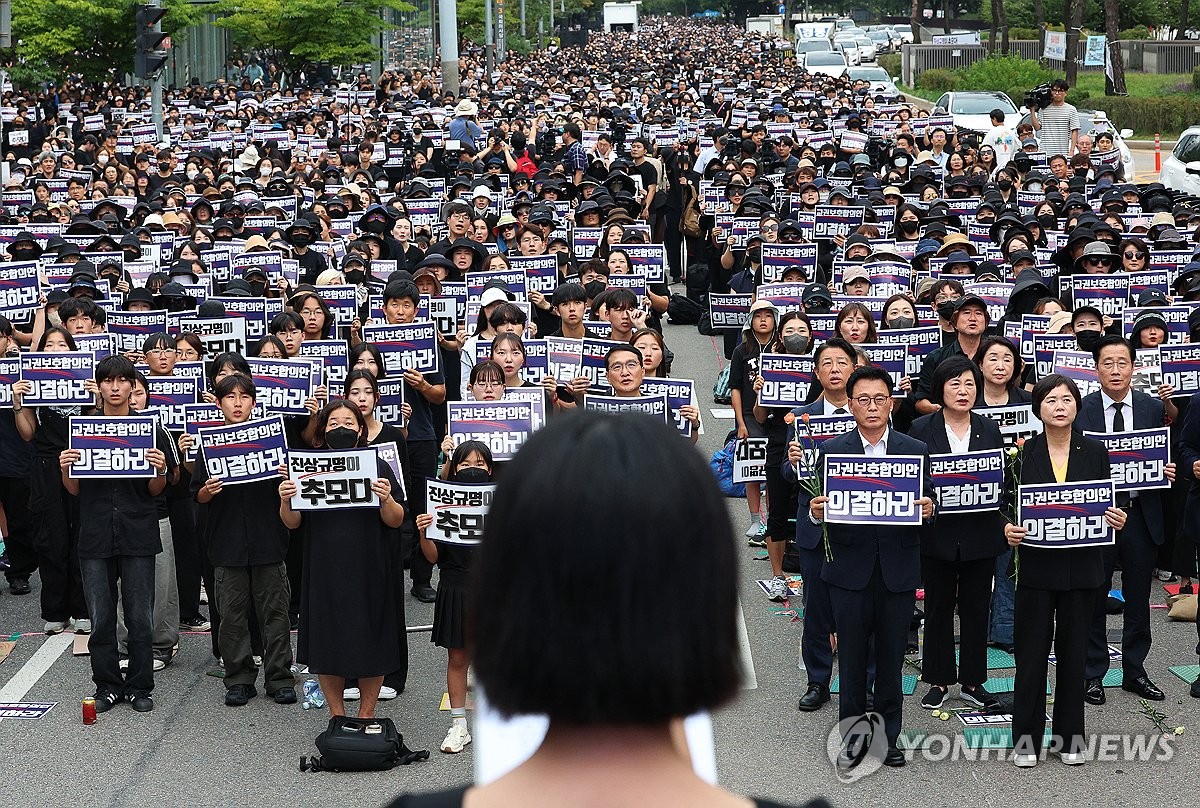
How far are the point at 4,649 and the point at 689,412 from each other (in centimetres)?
469

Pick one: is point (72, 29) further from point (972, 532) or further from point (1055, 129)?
point (972, 532)

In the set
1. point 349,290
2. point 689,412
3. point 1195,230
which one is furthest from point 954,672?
point 1195,230

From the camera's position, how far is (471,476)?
8.60m

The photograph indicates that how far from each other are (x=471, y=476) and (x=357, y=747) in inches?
59.3

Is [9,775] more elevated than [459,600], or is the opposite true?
[459,600]

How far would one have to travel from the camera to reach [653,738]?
1.89 metres

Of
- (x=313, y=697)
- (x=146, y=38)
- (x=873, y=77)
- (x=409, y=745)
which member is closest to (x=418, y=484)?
(x=313, y=697)

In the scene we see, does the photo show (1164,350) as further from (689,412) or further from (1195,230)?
(1195,230)

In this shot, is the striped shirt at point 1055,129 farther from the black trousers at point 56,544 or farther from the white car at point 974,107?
the black trousers at point 56,544

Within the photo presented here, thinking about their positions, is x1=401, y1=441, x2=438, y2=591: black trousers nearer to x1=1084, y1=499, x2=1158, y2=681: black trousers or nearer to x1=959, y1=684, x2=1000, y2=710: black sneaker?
x1=959, y1=684, x2=1000, y2=710: black sneaker

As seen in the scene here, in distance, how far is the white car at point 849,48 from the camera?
73.3 metres

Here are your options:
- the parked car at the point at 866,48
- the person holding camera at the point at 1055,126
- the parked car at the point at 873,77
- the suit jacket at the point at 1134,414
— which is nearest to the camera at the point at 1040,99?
the person holding camera at the point at 1055,126

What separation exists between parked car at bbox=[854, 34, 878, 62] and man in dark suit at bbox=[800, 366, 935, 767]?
69581mm

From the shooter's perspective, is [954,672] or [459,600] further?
[954,672]
